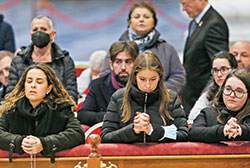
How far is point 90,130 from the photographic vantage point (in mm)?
4730

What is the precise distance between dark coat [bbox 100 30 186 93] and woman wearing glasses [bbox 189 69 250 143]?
115 centimetres

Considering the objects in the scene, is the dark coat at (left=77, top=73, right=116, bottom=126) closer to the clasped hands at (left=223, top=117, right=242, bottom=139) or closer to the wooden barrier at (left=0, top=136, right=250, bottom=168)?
the wooden barrier at (left=0, top=136, right=250, bottom=168)

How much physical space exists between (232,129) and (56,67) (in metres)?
2.20

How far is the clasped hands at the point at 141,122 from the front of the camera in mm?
4035

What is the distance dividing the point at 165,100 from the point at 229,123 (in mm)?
584

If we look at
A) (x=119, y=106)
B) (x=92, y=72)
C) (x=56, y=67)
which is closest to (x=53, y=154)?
(x=119, y=106)

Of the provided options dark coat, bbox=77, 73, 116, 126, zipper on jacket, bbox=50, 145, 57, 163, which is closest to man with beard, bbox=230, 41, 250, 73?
dark coat, bbox=77, 73, 116, 126

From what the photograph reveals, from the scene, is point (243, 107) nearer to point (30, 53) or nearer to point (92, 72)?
point (30, 53)

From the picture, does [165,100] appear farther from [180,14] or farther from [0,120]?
[180,14]

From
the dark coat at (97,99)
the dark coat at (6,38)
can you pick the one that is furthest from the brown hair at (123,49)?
the dark coat at (6,38)

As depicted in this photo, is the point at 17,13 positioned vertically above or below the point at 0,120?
above

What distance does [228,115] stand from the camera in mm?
4363

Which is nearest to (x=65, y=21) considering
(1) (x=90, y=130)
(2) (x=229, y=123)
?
(1) (x=90, y=130)

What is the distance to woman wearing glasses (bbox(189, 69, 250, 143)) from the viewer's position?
4086 millimetres
